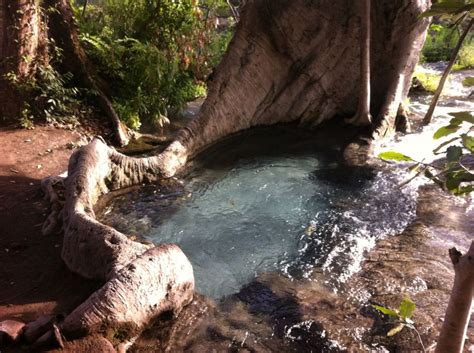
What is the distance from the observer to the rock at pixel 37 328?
2621mm

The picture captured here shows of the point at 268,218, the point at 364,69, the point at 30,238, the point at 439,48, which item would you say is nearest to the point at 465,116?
the point at 268,218

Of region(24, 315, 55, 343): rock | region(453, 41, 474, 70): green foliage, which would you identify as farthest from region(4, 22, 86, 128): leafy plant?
region(453, 41, 474, 70): green foliage

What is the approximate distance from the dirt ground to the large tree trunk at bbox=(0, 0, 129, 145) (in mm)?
641

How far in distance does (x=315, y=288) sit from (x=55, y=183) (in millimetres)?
3088

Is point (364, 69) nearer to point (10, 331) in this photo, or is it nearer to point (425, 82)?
point (425, 82)

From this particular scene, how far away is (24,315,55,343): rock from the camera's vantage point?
262 centimetres

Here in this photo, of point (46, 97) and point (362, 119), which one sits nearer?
point (46, 97)

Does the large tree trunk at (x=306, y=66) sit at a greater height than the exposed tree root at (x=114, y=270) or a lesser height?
greater

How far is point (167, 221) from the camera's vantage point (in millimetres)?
4777

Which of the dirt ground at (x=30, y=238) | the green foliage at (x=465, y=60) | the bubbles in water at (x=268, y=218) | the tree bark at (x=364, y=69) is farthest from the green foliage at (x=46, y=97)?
the green foliage at (x=465, y=60)

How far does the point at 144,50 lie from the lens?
7.50 meters

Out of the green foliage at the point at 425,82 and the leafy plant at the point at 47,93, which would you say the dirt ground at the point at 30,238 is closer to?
the leafy plant at the point at 47,93

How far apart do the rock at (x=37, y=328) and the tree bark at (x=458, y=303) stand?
2187mm

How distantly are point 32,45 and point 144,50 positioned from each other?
1785 mm
